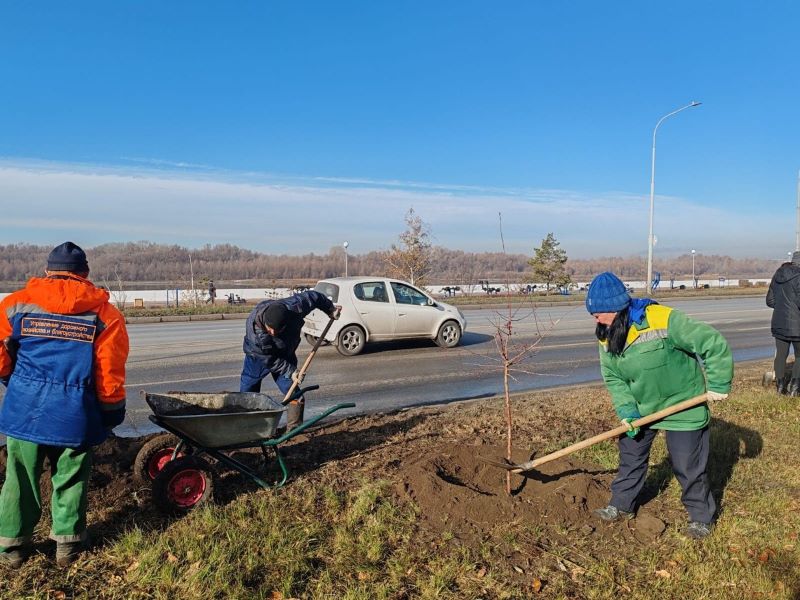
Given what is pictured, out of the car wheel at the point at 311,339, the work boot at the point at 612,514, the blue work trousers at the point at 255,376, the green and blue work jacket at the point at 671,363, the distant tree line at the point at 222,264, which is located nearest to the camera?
the green and blue work jacket at the point at 671,363

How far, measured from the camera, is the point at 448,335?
13477mm

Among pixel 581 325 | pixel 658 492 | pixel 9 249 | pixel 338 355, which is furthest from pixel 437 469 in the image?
pixel 9 249

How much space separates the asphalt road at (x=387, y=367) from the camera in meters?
8.66

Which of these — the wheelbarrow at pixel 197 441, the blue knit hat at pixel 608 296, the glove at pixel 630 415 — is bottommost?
the wheelbarrow at pixel 197 441

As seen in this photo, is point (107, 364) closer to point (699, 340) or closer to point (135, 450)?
point (135, 450)

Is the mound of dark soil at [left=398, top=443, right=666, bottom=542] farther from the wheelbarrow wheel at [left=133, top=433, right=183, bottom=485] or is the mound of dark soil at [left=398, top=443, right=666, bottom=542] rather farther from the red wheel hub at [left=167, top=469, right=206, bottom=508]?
the wheelbarrow wheel at [left=133, top=433, right=183, bottom=485]

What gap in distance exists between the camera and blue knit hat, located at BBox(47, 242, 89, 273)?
3.35m

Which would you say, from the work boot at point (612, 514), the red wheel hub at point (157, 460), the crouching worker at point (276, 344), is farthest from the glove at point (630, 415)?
the red wheel hub at point (157, 460)

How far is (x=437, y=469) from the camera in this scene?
4742mm

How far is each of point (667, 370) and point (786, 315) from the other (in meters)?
5.37

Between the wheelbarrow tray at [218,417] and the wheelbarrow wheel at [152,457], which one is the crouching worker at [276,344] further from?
the wheelbarrow wheel at [152,457]

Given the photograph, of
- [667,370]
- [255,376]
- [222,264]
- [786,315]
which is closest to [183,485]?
[255,376]

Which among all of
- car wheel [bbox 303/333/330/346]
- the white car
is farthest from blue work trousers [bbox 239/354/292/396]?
car wheel [bbox 303/333/330/346]

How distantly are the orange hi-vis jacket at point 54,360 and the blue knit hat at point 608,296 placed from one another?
2.80 metres
